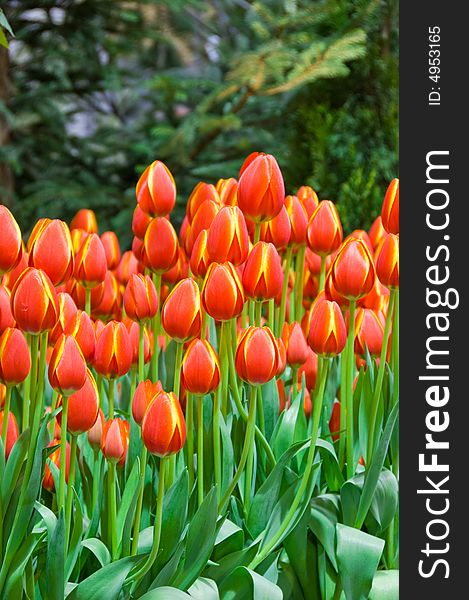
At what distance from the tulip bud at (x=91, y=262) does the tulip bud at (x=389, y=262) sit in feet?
1.22

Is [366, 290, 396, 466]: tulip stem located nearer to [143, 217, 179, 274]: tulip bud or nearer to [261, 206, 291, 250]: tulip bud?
[261, 206, 291, 250]: tulip bud

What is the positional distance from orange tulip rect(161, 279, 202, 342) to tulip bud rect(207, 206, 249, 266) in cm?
8

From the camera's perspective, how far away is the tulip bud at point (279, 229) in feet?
4.25

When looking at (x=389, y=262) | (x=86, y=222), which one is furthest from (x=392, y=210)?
(x=86, y=222)

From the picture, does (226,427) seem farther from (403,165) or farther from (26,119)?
(26,119)

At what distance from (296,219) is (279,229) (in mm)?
100

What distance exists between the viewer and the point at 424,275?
1108 mm

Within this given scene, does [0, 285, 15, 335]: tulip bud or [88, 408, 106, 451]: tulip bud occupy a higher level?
[0, 285, 15, 335]: tulip bud

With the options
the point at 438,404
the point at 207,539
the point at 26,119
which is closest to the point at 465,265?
the point at 438,404

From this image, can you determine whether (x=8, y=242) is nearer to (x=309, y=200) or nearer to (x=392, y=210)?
(x=392, y=210)

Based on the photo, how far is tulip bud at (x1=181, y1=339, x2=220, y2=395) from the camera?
99cm

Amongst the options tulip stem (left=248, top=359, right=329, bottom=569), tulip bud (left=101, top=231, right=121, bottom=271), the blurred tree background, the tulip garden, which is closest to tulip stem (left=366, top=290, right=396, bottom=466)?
the tulip garden

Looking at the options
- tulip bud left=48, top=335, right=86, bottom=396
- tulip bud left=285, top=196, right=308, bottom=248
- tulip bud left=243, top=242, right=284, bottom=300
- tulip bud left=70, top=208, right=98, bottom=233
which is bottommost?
tulip bud left=48, top=335, right=86, bottom=396

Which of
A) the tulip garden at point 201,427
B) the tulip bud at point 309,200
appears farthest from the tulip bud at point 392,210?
the tulip bud at point 309,200
